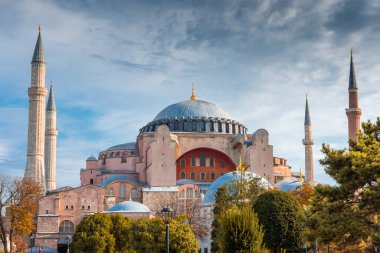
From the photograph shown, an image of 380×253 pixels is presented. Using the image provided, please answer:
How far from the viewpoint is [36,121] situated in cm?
4991

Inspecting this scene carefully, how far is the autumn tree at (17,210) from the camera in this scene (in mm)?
40188

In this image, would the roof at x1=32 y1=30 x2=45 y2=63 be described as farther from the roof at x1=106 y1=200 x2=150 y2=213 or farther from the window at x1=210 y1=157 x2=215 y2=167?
the window at x1=210 y1=157 x2=215 y2=167

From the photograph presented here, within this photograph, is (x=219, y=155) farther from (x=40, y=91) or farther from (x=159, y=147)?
(x=40, y=91)

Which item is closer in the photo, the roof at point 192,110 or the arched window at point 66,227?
the arched window at point 66,227

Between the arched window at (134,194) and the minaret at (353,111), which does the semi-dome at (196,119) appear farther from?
the minaret at (353,111)

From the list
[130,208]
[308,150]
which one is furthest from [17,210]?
[308,150]

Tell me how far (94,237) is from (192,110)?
988 inches

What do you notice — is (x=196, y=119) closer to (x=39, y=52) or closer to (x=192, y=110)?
(x=192, y=110)

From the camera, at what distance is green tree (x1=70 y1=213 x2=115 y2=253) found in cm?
3434

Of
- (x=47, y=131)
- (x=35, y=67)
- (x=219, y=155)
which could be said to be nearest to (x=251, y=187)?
(x=219, y=155)

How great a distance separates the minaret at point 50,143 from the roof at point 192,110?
9263 mm

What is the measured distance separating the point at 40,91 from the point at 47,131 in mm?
10510

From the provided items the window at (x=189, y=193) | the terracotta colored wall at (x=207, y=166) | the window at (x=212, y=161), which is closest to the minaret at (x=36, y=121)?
the window at (x=189, y=193)

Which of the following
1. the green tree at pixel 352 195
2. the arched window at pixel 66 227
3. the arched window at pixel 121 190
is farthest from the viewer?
the arched window at pixel 121 190
